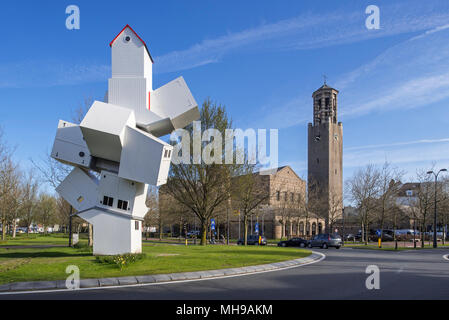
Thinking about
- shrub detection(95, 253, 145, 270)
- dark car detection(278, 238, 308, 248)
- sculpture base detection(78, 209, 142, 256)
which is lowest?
dark car detection(278, 238, 308, 248)

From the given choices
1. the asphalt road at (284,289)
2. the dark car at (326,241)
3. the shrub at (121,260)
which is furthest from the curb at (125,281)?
the dark car at (326,241)

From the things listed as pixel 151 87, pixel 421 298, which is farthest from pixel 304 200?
pixel 421 298

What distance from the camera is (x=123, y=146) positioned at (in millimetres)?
16203

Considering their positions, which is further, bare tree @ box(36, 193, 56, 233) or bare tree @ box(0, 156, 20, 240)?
bare tree @ box(36, 193, 56, 233)

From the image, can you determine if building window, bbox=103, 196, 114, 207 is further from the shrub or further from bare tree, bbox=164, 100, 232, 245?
bare tree, bbox=164, 100, 232, 245

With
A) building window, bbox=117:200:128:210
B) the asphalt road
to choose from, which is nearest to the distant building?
building window, bbox=117:200:128:210

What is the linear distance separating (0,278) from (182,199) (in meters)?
23.5

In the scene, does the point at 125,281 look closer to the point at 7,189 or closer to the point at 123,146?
the point at 123,146

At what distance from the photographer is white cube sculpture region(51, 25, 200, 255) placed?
52.5 feet

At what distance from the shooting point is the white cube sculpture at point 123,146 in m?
16.0

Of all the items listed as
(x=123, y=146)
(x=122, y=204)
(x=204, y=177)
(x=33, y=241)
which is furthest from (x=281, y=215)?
(x=123, y=146)

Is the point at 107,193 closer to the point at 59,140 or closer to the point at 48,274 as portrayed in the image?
the point at 59,140

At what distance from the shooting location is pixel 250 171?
Result: 119 feet

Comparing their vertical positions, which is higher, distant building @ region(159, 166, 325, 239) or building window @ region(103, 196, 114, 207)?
building window @ region(103, 196, 114, 207)
